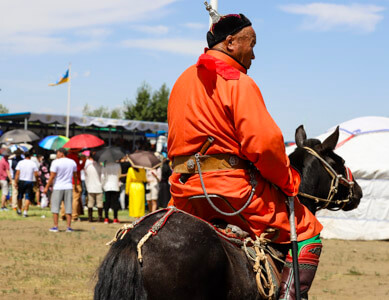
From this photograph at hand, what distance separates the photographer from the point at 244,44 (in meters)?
3.89

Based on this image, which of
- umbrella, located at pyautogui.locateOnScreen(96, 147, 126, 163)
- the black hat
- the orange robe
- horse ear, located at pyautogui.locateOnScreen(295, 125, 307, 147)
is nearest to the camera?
the orange robe

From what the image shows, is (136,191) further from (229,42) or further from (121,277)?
(121,277)

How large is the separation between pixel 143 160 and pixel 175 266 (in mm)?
15118

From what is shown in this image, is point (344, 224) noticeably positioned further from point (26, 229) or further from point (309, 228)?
point (309, 228)

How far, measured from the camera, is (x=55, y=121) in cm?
2516

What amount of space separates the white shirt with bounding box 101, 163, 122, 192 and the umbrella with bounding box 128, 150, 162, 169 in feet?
2.82

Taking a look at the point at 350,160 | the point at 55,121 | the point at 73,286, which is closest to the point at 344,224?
the point at 350,160

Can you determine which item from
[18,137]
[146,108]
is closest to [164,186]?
[18,137]

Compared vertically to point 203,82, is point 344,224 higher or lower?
lower

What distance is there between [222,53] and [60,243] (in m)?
10.8

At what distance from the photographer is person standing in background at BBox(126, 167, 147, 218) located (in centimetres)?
1766

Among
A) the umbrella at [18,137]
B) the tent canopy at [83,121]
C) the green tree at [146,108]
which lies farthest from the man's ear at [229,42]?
the green tree at [146,108]

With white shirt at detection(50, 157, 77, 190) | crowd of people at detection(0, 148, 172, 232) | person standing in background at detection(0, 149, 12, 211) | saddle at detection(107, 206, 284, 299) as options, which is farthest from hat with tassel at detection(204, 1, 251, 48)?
person standing in background at detection(0, 149, 12, 211)

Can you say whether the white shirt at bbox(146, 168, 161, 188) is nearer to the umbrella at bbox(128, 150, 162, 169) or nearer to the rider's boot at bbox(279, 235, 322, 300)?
the umbrella at bbox(128, 150, 162, 169)
